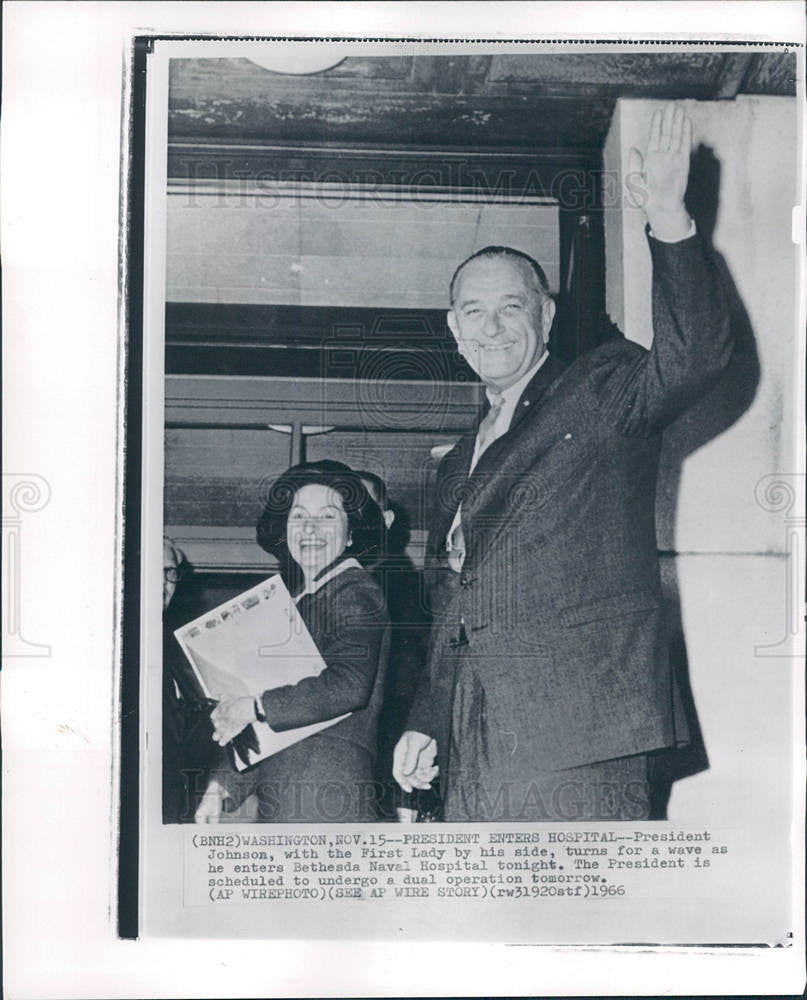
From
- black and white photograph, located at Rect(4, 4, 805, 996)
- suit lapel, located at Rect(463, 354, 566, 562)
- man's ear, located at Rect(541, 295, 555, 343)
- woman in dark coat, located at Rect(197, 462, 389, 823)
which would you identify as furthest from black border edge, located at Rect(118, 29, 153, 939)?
man's ear, located at Rect(541, 295, 555, 343)

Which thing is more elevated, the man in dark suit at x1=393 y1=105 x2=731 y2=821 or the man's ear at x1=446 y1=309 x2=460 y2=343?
the man's ear at x1=446 y1=309 x2=460 y2=343

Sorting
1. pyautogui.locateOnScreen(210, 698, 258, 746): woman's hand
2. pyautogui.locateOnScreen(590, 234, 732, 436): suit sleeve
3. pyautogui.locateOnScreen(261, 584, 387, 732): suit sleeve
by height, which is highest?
pyautogui.locateOnScreen(590, 234, 732, 436): suit sleeve

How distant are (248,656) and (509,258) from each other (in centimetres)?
80

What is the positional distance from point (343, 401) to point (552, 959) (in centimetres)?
99

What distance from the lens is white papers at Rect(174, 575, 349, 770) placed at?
1540 mm

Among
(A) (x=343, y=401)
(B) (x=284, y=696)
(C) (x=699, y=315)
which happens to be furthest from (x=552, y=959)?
(C) (x=699, y=315)

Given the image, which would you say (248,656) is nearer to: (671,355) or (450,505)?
(450,505)

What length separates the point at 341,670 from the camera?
154 centimetres

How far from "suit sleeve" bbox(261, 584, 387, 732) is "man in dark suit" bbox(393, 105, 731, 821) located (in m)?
0.10

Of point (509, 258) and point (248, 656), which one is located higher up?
point (509, 258)

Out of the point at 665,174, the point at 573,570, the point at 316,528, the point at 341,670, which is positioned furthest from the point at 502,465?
the point at 665,174

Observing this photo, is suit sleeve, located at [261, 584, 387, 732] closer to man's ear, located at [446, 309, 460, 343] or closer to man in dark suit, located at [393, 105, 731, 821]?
man in dark suit, located at [393, 105, 731, 821]

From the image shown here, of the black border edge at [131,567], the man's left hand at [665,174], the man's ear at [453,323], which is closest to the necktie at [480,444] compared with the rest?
the man's ear at [453,323]

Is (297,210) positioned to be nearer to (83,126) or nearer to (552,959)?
(83,126)
